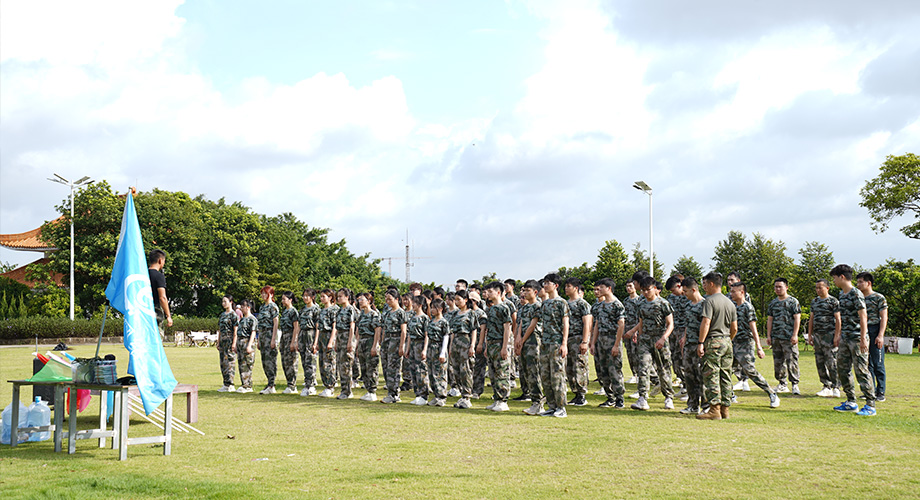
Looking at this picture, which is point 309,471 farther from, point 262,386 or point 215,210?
point 215,210

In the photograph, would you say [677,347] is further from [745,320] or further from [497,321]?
[497,321]

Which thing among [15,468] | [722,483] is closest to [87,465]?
[15,468]

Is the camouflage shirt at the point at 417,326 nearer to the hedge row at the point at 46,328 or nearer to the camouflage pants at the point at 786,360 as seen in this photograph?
the camouflage pants at the point at 786,360

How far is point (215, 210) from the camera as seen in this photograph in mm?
47875

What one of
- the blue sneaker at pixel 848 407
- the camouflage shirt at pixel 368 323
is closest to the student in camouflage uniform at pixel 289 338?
the camouflage shirt at pixel 368 323

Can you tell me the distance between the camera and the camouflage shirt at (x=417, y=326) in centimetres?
1195

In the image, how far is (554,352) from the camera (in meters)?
10.2

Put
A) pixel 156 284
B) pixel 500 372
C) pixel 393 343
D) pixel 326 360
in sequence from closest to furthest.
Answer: pixel 156 284
pixel 500 372
pixel 393 343
pixel 326 360

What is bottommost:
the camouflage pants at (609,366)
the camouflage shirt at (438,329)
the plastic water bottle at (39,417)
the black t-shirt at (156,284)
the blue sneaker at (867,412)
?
the blue sneaker at (867,412)

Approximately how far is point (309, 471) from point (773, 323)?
946cm

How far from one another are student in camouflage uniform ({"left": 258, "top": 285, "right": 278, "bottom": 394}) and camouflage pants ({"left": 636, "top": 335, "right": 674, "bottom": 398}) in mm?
6827

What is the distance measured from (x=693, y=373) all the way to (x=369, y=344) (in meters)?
5.42

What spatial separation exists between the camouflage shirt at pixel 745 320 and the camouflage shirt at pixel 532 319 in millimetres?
3371

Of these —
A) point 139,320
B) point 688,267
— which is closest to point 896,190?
point 688,267
